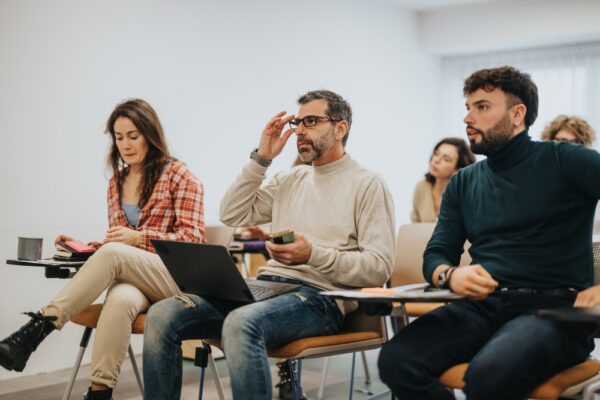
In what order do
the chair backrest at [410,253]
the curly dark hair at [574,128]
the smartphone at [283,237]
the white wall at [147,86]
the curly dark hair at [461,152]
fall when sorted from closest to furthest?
the smartphone at [283,237] < the chair backrest at [410,253] < the white wall at [147,86] < the curly dark hair at [574,128] < the curly dark hair at [461,152]

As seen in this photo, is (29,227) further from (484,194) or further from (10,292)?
(484,194)

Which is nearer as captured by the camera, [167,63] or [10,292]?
[10,292]

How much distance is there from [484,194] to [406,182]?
5.45 m

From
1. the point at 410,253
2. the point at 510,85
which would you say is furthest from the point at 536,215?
the point at 410,253

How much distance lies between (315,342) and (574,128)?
2.62m

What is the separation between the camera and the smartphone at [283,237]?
216cm

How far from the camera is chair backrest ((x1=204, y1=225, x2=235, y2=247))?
324cm

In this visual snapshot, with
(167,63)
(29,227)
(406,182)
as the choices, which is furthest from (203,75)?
(406,182)

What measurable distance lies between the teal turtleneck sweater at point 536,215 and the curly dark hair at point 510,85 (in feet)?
0.33

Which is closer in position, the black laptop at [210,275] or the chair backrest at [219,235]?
the black laptop at [210,275]

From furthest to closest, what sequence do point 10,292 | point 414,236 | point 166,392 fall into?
1. point 10,292
2. point 414,236
3. point 166,392

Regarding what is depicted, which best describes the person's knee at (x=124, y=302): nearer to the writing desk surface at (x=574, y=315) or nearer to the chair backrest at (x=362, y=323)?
the chair backrest at (x=362, y=323)

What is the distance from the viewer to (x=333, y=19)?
645cm

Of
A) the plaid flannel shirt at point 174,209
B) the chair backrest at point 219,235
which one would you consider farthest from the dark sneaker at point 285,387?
the plaid flannel shirt at point 174,209
